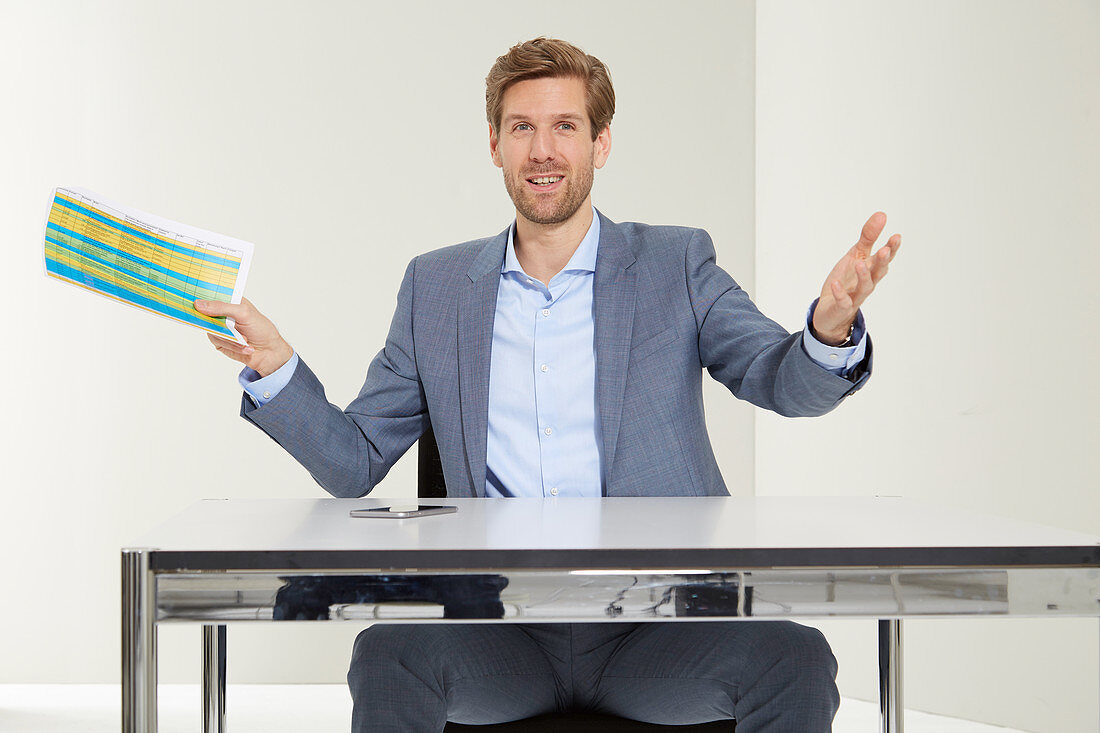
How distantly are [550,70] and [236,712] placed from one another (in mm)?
2014

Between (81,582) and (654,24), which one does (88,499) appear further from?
(654,24)

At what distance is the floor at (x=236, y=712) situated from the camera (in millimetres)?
2715

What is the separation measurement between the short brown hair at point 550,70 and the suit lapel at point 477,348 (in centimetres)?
27

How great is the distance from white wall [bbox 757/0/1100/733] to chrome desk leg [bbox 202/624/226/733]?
174 cm

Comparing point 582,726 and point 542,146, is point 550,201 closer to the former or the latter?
point 542,146

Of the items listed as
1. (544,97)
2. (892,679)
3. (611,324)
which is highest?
(544,97)

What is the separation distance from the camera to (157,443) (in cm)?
321

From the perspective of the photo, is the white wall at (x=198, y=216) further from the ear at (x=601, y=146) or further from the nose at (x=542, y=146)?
the nose at (x=542, y=146)

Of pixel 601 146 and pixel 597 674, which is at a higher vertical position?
pixel 601 146

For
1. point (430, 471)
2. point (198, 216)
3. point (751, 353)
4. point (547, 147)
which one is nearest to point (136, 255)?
point (430, 471)

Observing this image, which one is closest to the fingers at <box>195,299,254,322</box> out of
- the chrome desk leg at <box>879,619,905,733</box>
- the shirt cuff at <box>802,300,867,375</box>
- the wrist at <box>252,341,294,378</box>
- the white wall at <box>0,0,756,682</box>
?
the wrist at <box>252,341,294,378</box>

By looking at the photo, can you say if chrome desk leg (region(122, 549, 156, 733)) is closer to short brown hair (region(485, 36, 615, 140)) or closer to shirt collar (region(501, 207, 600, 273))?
shirt collar (region(501, 207, 600, 273))

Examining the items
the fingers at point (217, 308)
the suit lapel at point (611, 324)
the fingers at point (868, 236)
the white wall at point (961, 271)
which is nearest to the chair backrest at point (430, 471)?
the suit lapel at point (611, 324)

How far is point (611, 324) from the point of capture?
5.35 feet
